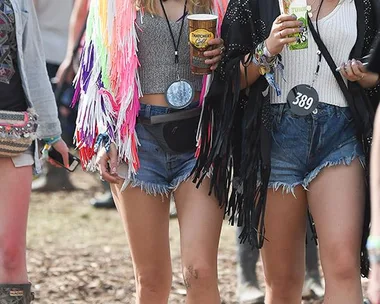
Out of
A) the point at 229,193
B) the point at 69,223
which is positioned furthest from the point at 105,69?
the point at 69,223

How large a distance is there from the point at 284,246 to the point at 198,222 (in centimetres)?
39

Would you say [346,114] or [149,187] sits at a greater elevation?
[346,114]

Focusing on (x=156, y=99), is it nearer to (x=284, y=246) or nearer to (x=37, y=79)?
(x=37, y=79)

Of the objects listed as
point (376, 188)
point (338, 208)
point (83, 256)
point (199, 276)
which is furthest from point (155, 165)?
point (83, 256)

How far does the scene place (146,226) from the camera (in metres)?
4.80

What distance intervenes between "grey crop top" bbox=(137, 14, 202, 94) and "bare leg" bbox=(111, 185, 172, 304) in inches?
18.8

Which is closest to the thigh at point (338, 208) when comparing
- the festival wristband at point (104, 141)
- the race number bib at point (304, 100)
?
the race number bib at point (304, 100)

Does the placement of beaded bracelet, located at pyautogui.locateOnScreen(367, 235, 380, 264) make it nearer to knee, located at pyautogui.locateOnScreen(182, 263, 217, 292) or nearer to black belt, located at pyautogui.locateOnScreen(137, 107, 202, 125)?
knee, located at pyautogui.locateOnScreen(182, 263, 217, 292)

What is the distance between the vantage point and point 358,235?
4426mm

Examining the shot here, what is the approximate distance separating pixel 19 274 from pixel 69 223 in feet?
11.9

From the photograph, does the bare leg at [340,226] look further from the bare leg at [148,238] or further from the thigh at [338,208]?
the bare leg at [148,238]

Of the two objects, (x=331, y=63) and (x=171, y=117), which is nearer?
(x=331, y=63)

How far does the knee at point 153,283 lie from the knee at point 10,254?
54 centimetres

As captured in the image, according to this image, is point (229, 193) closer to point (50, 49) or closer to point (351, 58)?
point (351, 58)
